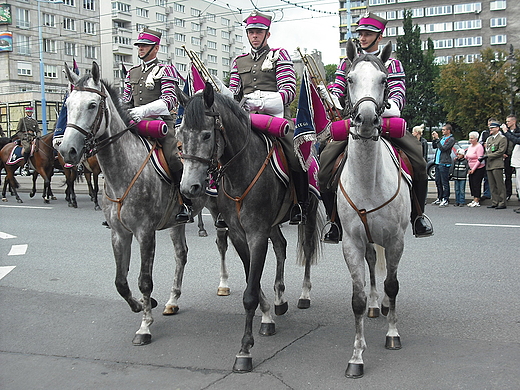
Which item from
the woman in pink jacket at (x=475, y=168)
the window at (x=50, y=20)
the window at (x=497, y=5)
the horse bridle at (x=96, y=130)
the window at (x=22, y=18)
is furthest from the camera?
the window at (x=497, y=5)

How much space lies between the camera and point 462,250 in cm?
946

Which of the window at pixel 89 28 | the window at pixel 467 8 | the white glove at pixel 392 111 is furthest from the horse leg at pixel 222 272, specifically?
the window at pixel 467 8

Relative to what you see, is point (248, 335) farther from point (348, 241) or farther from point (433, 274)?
point (433, 274)

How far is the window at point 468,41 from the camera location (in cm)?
9338

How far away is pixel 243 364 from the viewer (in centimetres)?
479

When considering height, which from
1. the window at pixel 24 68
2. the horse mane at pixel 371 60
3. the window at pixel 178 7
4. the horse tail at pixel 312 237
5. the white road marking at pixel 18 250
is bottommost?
the white road marking at pixel 18 250

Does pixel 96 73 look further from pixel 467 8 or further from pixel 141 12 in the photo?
pixel 467 8

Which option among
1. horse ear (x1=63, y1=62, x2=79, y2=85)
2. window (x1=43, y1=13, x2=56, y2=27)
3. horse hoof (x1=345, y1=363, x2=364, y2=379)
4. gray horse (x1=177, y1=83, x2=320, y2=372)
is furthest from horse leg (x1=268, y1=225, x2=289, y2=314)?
window (x1=43, y1=13, x2=56, y2=27)

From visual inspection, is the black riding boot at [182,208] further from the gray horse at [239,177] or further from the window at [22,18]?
the window at [22,18]

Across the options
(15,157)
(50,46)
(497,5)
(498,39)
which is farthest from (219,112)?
(497,5)

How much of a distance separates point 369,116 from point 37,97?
181ft

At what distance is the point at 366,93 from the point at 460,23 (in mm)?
100413

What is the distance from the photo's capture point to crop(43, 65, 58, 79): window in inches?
2397

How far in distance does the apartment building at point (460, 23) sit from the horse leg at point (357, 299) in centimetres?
8927
